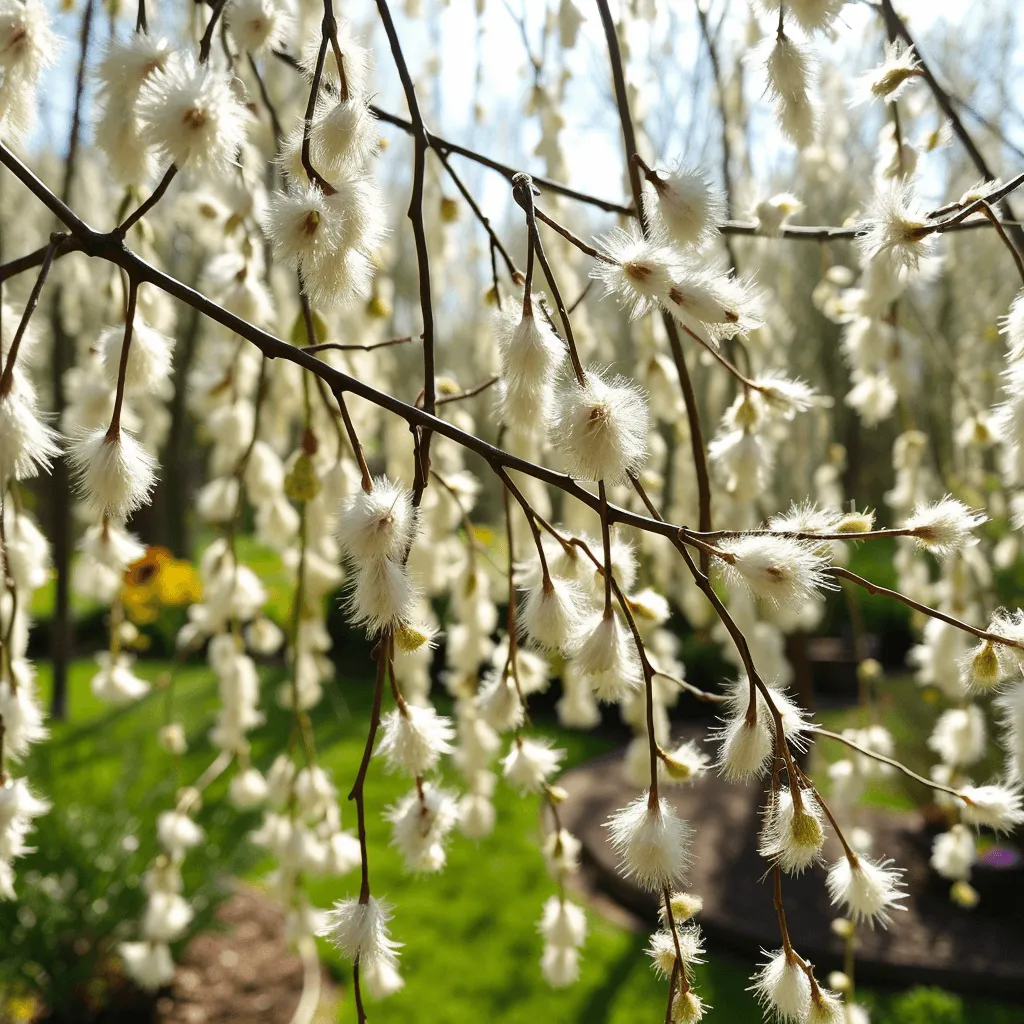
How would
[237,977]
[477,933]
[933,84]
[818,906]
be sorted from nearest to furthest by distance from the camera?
[933,84] → [237,977] → [477,933] → [818,906]

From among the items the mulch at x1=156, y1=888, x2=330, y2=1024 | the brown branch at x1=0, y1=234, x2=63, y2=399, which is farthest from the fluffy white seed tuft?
the mulch at x1=156, y1=888, x2=330, y2=1024

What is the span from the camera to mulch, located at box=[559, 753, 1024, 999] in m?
2.22

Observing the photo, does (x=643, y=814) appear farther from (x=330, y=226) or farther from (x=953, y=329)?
(x=953, y=329)

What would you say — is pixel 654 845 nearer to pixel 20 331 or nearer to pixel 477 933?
pixel 20 331

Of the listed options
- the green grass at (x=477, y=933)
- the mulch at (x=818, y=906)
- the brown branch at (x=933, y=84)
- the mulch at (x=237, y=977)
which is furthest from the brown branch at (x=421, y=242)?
the mulch at (x=237, y=977)

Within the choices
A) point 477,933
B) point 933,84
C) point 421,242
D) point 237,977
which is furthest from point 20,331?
point 477,933

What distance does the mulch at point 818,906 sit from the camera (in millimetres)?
2219

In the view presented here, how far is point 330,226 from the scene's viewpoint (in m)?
0.50

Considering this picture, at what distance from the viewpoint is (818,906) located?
2.58 meters

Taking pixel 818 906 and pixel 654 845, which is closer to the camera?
pixel 654 845

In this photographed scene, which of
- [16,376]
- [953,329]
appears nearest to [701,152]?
[16,376]

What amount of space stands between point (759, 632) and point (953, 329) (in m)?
3.99

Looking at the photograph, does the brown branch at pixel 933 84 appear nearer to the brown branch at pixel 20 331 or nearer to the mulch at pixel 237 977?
the brown branch at pixel 20 331

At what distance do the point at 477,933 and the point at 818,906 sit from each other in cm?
95
